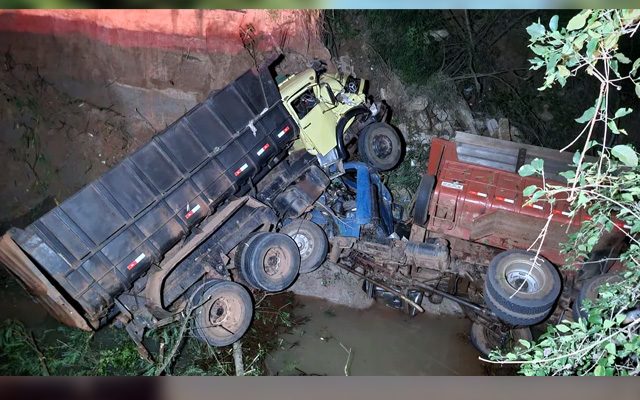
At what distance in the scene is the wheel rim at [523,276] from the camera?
5718 mm

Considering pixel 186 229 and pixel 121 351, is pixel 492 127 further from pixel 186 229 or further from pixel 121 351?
pixel 121 351

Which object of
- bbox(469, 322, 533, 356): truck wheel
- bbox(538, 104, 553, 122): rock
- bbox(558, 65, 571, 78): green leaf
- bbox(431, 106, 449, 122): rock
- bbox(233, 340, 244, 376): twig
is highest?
bbox(558, 65, 571, 78): green leaf

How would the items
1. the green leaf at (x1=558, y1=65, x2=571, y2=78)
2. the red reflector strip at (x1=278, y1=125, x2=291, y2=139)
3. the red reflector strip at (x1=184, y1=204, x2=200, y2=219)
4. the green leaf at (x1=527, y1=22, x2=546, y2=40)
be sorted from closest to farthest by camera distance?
1. the green leaf at (x1=527, y1=22, x2=546, y2=40)
2. the green leaf at (x1=558, y1=65, x2=571, y2=78)
3. the red reflector strip at (x1=184, y1=204, x2=200, y2=219)
4. the red reflector strip at (x1=278, y1=125, x2=291, y2=139)

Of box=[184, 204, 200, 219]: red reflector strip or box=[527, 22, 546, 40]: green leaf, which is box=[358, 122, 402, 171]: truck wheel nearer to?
box=[184, 204, 200, 219]: red reflector strip

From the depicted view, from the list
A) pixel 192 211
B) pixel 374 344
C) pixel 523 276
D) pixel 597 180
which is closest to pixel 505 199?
pixel 523 276

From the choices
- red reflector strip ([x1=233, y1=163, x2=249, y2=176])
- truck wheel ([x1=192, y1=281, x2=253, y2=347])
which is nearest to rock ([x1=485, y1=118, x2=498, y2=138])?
red reflector strip ([x1=233, y1=163, x2=249, y2=176])

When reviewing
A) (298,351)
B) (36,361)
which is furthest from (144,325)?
(298,351)

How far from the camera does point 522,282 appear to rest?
17.7 ft

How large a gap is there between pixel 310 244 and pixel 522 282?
3.31 m

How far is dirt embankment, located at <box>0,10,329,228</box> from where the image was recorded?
8.29 meters

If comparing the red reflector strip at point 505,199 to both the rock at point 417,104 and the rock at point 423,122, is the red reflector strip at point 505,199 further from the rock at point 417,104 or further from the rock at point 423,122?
the rock at point 417,104

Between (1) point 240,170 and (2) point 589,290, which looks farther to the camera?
(1) point 240,170

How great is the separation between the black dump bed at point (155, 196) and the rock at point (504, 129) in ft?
18.7

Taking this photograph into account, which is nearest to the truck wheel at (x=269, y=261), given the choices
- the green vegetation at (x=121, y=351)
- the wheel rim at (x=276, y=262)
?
the wheel rim at (x=276, y=262)
